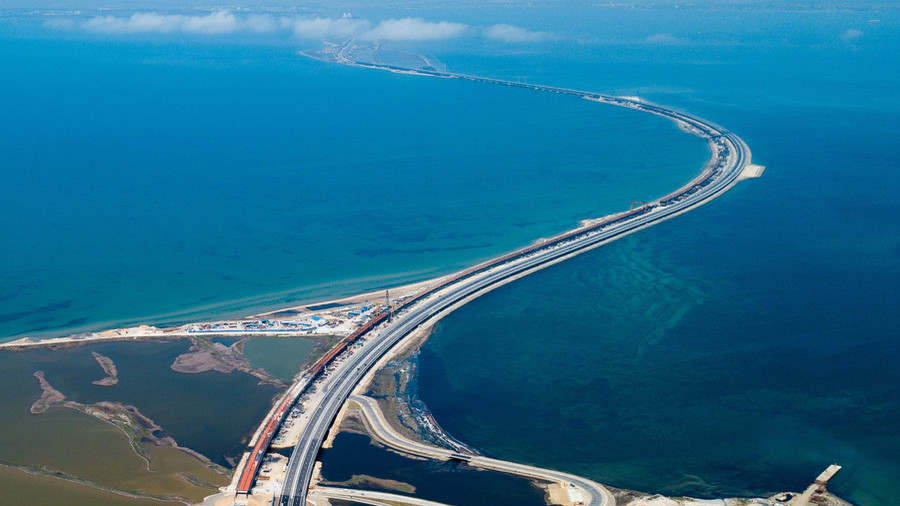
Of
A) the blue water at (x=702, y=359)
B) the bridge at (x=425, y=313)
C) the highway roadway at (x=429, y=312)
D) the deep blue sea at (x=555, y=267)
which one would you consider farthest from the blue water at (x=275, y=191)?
the blue water at (x=702, y=359)

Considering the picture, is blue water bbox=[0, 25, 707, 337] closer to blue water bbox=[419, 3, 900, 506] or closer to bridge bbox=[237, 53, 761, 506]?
bridge bbox=[237, 53, 761, 506]

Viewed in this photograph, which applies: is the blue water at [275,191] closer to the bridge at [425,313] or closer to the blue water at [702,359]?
the bridge at [425,313]

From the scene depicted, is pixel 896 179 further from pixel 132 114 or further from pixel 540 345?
pixel 132 114

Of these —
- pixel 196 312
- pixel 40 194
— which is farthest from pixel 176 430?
pixel 40 194

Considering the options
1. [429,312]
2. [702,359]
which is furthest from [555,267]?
[702,359]

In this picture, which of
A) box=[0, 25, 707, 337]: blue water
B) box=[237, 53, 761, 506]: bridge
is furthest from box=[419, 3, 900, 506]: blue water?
box=[0, 25, 707, 337]: blue water

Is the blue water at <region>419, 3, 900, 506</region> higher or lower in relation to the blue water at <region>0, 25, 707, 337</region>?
lower

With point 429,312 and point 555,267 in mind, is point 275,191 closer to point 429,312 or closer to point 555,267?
point 555,267
